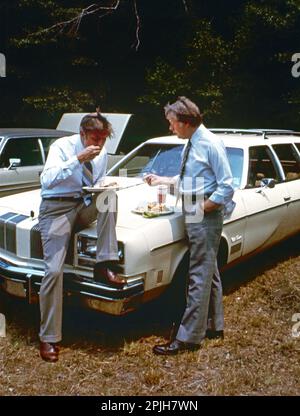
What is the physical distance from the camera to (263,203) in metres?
4.99

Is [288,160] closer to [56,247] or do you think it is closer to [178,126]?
[178,126]

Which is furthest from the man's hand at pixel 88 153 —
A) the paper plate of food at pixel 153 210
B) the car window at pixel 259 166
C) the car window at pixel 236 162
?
the car window at pixel 259 166

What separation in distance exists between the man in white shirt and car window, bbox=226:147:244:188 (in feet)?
5.41

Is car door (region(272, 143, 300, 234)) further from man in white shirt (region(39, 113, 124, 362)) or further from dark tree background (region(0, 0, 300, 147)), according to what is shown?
dark tree background (region(0, 0, 300, 147))

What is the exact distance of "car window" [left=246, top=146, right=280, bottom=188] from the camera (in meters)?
5.13

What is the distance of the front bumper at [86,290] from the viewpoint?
356 centimetres

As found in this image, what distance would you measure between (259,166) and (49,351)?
294 cm

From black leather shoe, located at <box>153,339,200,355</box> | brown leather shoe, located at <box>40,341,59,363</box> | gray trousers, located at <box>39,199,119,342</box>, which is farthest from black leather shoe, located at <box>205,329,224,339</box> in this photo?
brown leather shoe, located at <box>40,341,59,363</box>

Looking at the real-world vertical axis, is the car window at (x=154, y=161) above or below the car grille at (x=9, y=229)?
above

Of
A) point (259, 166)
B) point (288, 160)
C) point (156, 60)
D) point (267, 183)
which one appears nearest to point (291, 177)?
point (288, 160)

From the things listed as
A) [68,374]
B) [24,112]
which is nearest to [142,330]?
[68,374]

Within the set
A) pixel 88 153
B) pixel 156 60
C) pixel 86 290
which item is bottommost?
pixel 86 290

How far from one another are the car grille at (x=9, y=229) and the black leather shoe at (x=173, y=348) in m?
1.36

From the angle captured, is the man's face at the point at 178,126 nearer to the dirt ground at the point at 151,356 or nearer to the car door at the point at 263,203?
the car door at the point at 263,203
